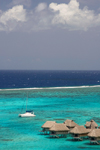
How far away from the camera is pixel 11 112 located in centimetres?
8775

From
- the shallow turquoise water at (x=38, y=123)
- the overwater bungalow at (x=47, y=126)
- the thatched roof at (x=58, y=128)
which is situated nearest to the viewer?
the shallow turquoise water at (x=38, y=123)

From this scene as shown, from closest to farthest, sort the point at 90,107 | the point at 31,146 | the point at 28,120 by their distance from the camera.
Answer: the point at 31,146 → the point at 28,120 → the point at 90,107

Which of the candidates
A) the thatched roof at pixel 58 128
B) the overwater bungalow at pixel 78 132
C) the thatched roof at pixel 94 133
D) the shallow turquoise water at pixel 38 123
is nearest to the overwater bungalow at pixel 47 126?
the shallow turquoise water at pixel 38 123

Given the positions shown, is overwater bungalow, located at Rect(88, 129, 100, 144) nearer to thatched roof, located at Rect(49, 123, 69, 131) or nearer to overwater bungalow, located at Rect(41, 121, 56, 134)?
thatched roof, located at Rect(49, 123, 69, 131)

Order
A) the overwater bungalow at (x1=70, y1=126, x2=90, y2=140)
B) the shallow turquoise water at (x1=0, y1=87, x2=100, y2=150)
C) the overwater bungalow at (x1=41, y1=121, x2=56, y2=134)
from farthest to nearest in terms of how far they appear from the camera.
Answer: the overwater bungalow at (x1=41, y1=121, x2=56, y2=134) < the overwater bungalow at (x1=70, y1=126, x2=90, y2=140) < the shallow turquoise water at (x1=0, y1=87, x2=100, y2=150)

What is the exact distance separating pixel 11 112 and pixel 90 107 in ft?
78.2

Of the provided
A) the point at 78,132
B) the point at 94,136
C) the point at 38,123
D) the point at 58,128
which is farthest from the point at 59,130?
the point at 38,123

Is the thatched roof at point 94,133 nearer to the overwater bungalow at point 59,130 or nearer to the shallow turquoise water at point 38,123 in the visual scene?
the shallow turquoise water at point 38,123

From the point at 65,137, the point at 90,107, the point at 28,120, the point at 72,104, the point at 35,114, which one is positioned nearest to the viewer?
the point at 65,137

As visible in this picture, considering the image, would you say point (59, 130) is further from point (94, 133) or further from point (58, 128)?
point (94, 133)

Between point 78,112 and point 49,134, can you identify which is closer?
point 49,134

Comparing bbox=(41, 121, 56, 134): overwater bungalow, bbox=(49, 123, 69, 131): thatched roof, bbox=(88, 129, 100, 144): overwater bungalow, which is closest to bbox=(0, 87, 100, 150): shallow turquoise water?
bbox=(88, 129, 100, 144): overwater bungalow

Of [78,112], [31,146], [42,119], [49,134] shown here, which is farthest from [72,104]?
[31,146]

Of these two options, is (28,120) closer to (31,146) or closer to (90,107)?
(31,146)
